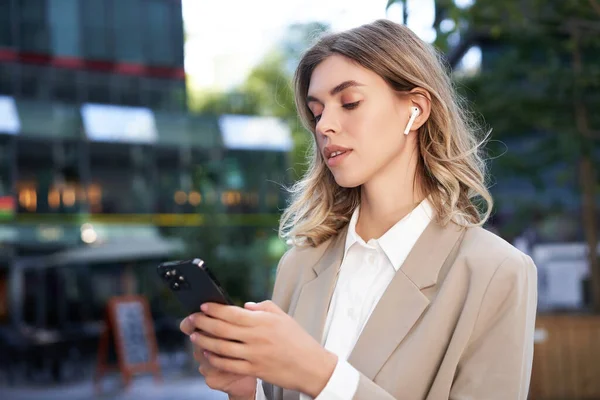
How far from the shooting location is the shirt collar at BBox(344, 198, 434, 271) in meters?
1.83

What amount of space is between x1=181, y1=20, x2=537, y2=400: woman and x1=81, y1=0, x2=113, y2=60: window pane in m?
16.0

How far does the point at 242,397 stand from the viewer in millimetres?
1710

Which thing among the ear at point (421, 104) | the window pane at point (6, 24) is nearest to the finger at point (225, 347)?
the ear at point (421, 104)

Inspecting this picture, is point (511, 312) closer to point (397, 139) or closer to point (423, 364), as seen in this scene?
point (423, 364)

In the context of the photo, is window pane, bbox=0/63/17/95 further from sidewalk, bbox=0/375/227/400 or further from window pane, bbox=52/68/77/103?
sidewalk, bbox=0/375/227/400

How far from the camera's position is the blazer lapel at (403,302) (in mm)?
1664

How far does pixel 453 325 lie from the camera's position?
5.39ft

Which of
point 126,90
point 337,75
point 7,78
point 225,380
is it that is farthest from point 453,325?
point 126,90

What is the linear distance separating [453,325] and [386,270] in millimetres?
257

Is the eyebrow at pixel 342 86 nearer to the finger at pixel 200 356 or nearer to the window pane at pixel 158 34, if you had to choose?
the finger at pixel 200 356

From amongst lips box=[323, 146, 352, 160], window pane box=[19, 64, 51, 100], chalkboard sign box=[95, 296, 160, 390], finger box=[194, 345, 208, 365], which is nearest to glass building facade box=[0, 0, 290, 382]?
window pane box=[19, 64, 51, 100]

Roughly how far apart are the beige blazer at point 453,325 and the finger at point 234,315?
0.28 meters

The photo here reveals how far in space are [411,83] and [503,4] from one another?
Answer: 4.23 meters

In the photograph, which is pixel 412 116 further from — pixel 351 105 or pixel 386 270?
pixel 386 270
